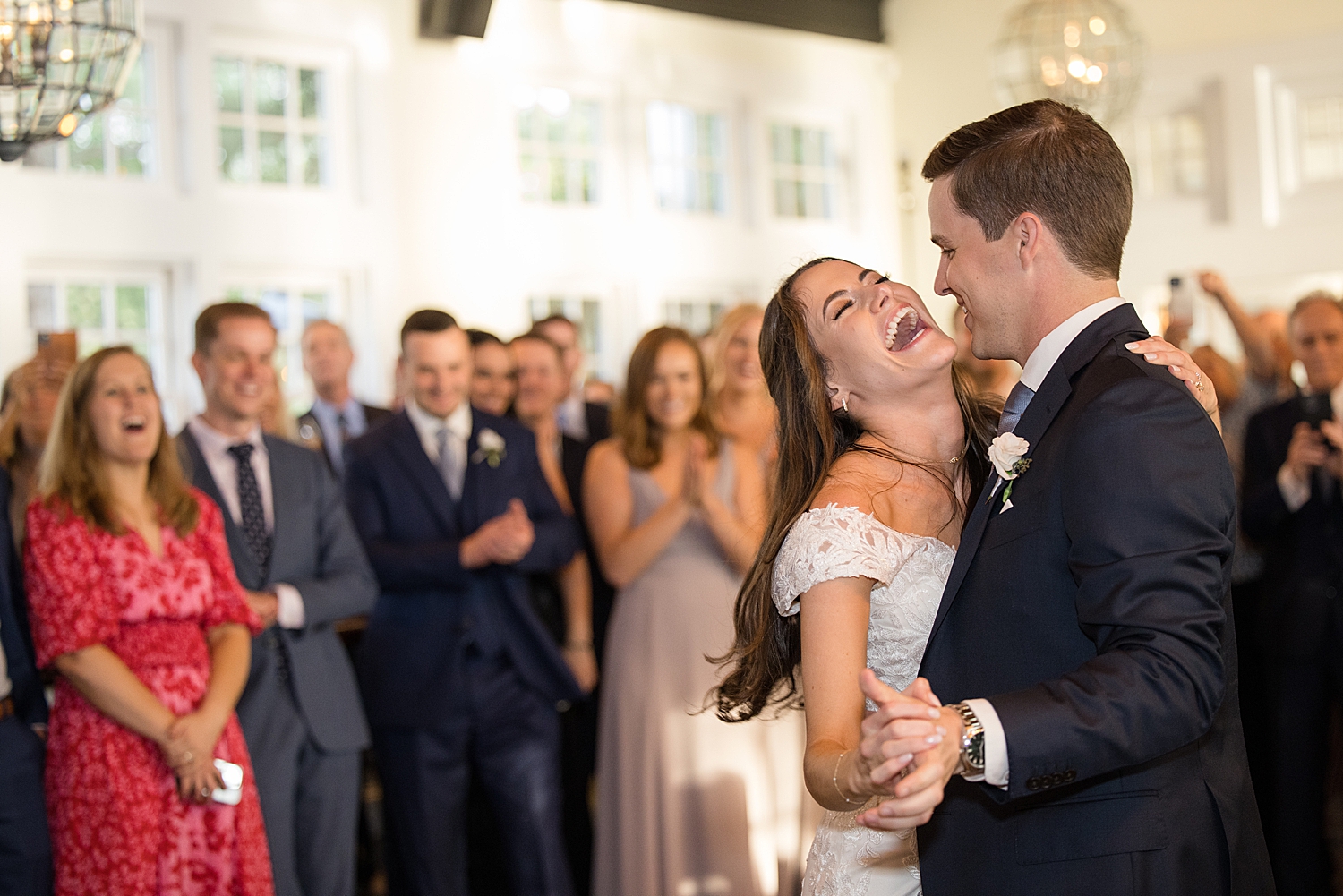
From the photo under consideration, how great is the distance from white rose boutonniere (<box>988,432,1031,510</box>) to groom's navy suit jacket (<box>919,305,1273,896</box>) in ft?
0.06

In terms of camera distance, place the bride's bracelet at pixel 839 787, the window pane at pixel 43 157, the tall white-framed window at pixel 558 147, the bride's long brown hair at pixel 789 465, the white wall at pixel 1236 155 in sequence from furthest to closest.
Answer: the white wall at pixel 1236 155, the tall white-framed window at pixel 558 147, the window pane at pixel 43 157, the bride's long brown hair at pixel 789 465, the bride's bracelet at pixel 839 787

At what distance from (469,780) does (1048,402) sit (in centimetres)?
277

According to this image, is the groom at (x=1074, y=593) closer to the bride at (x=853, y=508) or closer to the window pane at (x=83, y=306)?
the bride at (x=853, y=508)

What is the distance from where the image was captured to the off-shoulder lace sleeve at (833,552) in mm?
1935

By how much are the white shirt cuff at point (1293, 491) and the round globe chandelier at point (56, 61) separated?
389 centimetres

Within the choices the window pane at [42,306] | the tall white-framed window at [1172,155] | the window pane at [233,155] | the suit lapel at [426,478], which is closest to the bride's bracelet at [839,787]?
the suit lapel at [426,478]

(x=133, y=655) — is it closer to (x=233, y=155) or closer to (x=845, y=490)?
(x=845, y=490)

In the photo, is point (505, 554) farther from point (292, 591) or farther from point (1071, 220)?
point (1071, 220)

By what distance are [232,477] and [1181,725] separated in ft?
9.70

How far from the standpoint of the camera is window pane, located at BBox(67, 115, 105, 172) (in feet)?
23.3

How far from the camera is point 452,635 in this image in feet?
13.0

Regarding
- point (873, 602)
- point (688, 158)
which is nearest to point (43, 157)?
point (688, 158)

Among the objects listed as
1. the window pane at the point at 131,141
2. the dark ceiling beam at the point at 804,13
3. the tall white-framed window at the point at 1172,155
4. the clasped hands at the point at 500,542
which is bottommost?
the clasped hands at the point at 500,542

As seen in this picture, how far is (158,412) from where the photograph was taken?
3.40 metres
